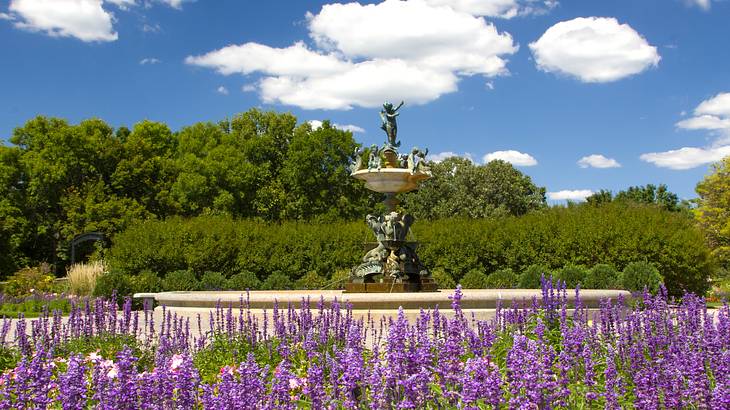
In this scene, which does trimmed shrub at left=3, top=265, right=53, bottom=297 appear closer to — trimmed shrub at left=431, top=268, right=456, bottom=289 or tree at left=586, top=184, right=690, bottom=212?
trimmed shrub at left=431, top=268, right=456, bottom=289

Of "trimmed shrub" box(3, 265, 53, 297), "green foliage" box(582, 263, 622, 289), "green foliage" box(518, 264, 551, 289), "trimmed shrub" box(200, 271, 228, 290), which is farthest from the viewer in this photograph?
"trimmed shrub" box(3, 265, 53, 297)

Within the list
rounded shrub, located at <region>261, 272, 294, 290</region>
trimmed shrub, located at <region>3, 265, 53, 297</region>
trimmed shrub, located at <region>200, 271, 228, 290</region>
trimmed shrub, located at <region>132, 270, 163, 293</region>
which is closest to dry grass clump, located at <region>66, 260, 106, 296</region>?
trimmed shrub, located at <region>132, 270, 163, 293</region>

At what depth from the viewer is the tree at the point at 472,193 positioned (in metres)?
48.3

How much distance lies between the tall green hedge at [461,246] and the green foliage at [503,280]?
2514mm

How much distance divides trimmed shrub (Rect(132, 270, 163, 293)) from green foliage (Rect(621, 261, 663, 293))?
1463 cm

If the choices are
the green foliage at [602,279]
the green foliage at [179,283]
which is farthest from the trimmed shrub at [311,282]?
the green foliage at [602,279]

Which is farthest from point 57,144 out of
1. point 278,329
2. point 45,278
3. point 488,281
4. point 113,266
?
point 278,329

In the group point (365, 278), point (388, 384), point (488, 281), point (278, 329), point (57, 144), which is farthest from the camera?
point (57, 144)

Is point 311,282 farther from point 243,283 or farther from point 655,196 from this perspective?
point 655,196

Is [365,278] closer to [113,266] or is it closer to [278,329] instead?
[278,329]

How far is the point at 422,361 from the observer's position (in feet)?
12.6

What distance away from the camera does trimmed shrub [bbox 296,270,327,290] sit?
22.9 meters

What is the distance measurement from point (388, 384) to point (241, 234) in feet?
73.8

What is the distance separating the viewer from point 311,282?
23078mm
